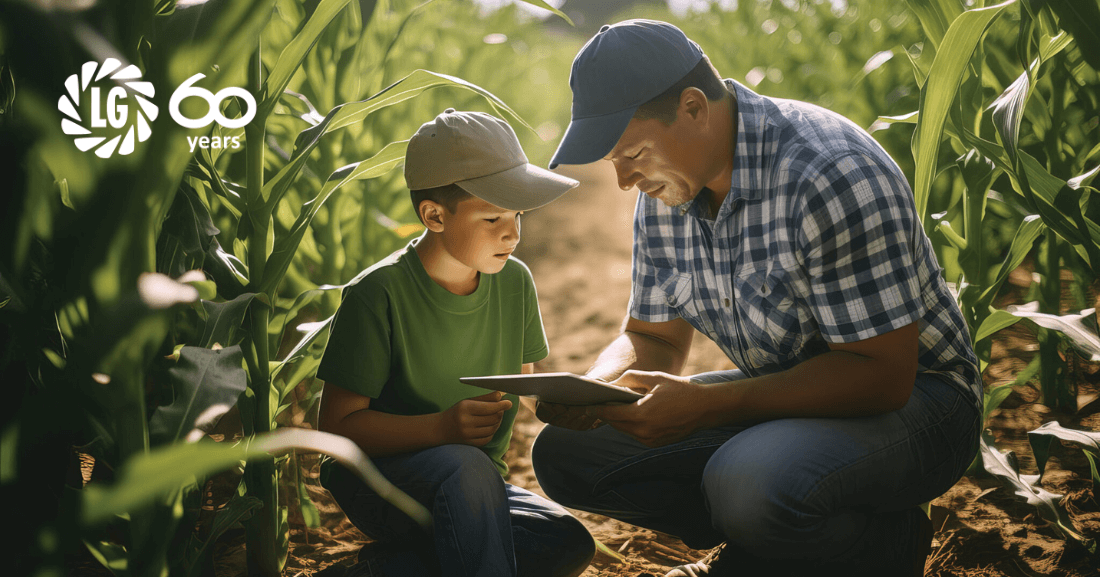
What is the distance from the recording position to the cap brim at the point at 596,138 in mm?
1154

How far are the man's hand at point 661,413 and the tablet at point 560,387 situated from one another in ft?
0.06

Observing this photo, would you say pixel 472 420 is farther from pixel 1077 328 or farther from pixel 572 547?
pixel 1077 328

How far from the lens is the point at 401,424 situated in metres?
1.11

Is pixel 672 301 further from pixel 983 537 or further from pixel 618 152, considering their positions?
pixel 983 537

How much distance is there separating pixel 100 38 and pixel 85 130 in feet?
0.33

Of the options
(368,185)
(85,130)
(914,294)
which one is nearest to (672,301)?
(914,294)

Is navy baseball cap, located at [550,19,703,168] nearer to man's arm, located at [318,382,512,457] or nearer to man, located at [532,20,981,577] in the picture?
man, located at [532,20,981,577]

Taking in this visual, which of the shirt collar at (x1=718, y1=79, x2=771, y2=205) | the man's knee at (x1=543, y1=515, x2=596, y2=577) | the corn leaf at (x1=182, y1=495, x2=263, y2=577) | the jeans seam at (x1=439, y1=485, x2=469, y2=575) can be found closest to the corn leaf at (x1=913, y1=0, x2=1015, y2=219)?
the shirt collar at (x1=718, y1=79, x2=771, y2=205)

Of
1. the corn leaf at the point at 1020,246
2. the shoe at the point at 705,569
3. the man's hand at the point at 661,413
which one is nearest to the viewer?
the man's hand at the point at 661,413

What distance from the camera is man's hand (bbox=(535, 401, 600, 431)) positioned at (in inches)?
46.4

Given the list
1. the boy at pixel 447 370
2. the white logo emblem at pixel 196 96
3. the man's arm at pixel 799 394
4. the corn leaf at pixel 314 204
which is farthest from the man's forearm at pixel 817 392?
the white logo emblem at pixel 196 96

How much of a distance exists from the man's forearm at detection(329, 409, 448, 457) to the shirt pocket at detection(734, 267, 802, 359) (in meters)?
0.55

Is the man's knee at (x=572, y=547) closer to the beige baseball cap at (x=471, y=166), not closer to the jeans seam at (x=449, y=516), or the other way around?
the jeans seam at (x=449, y=516)

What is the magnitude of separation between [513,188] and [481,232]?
0.29ft
